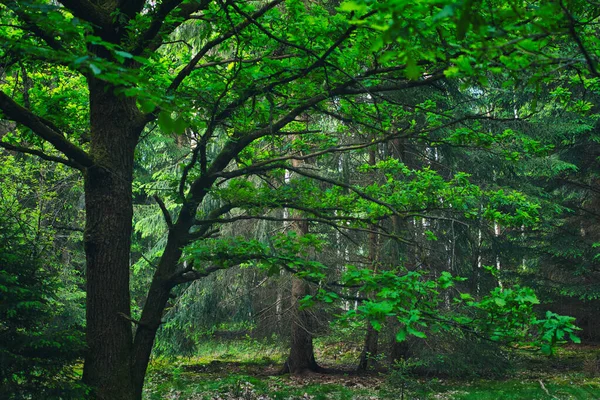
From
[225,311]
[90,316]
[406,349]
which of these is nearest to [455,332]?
[406,349]

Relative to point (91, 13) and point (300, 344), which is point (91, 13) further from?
point (300, 344)

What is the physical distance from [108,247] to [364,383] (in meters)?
8.19

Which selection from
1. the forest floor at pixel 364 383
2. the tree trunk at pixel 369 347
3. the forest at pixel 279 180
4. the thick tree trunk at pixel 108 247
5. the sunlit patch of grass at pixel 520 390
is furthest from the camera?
the tree trunk at pixel 369 347

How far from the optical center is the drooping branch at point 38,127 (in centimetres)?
432

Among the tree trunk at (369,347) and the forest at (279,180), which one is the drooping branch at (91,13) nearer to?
the forest at (279,180)

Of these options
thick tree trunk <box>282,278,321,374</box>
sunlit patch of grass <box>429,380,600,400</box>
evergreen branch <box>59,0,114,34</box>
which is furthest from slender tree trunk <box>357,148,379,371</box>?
evergreen branch <box>59,0,114,34</box>

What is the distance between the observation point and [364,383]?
11.8 m

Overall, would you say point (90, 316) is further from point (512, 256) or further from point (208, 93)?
point (512, 256)

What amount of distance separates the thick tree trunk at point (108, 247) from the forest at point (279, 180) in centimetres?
2

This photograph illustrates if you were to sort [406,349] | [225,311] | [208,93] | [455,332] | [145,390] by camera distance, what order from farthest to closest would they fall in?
[225,311], [406,349], [455,332], [145,390], [208,93]

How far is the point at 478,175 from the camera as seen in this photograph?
46.8ft

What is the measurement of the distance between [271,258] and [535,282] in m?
13.2

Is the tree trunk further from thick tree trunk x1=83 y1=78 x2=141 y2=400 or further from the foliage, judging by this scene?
the foliage

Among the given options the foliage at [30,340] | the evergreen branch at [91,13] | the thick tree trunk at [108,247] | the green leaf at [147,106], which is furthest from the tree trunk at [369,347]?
the green leaf at [147,106]
